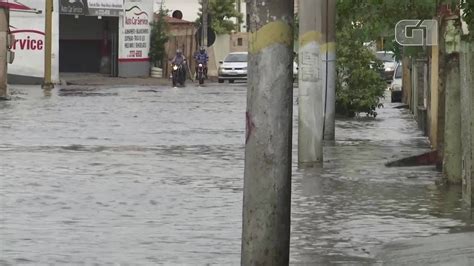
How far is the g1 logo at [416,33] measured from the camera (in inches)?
748

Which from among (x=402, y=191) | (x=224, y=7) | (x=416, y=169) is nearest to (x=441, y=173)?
(x=416, y=169)

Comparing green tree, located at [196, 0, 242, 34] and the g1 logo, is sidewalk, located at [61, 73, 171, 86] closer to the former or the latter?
green tree, located at [196, 0, 242, 34]

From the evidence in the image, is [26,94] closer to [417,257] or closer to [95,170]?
[95,170]

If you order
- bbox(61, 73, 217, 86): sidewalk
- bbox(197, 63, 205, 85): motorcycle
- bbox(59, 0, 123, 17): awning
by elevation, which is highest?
bbox(59, 0, 123, 17): awning

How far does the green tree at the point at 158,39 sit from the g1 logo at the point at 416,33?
45.1 meters

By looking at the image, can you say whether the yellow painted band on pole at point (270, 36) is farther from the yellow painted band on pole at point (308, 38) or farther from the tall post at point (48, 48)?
the tall post at point (48, 48)

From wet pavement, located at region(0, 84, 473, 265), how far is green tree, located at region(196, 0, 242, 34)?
44.0 metres

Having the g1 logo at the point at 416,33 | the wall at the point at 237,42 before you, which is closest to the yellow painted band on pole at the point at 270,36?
the g1 logo at the point at 416,33

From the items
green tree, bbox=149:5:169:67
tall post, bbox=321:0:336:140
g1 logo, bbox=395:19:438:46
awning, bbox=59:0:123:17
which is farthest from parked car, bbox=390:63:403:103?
g1 logo, bbox=395:19:438:46

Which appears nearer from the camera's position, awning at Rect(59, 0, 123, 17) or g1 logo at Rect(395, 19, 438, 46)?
g1 logo at Rect(395, 19, 438, 46)

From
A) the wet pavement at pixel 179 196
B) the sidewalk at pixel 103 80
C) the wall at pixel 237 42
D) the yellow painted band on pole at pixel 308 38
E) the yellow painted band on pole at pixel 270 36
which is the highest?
the wall at pixel 237 42

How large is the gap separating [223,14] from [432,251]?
2535 inches

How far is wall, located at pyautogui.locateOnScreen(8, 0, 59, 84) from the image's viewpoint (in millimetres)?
55188

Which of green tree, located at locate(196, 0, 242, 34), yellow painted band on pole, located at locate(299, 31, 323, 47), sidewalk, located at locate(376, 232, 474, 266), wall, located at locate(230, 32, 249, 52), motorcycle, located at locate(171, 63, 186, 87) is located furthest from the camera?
wall, located at locate(230, 32, 249, 52)
